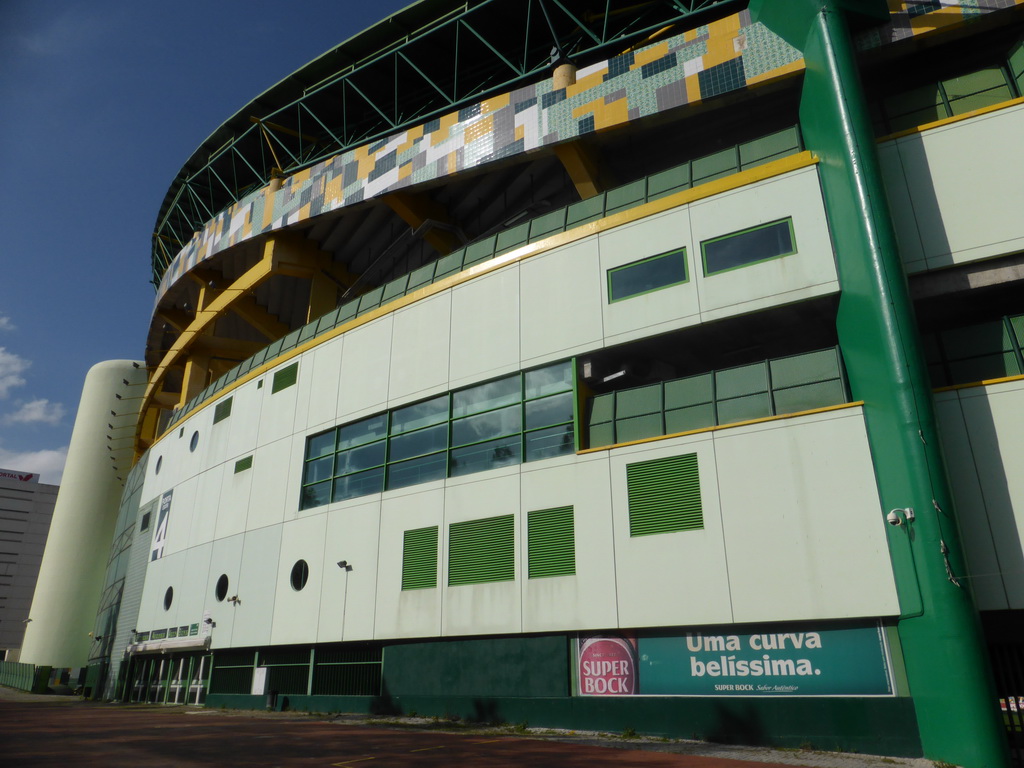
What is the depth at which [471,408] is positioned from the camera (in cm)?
1972

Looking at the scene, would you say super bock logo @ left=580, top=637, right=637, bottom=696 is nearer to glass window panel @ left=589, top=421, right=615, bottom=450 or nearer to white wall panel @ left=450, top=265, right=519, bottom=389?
glass window panel @ left=589, top=421, right=615, bottom=450

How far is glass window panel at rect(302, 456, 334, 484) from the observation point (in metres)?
22.9

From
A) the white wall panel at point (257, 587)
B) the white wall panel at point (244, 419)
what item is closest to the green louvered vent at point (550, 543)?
the white wall panel at point (257, 587)

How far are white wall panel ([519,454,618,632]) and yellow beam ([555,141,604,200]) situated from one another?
30.1 ft

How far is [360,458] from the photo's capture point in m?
22.0

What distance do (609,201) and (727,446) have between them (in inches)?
324

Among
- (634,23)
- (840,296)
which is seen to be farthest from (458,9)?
(840,296)

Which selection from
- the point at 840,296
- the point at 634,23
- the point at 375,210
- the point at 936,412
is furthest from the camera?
the point at 375,210

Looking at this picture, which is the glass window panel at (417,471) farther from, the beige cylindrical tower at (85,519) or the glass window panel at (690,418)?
the beige cylindrical tower at (85,519)

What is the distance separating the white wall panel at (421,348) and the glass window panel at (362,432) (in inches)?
38.7

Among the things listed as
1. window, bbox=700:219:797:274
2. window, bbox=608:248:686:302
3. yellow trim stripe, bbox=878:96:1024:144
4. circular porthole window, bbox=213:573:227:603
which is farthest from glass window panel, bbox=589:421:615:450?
circular porthole window, bbox=213:573:227:603

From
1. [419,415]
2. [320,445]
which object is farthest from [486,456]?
[320,445]

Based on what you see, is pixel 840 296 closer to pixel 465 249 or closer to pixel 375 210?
pixel 465 249

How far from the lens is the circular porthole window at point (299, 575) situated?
22041 millimetres
